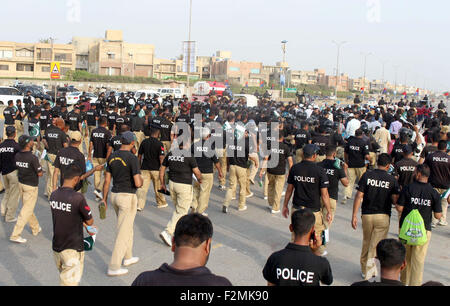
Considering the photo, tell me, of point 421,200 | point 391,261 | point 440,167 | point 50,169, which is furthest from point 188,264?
point 50,169

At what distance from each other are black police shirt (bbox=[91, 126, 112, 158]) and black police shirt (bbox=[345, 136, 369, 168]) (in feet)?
18.9

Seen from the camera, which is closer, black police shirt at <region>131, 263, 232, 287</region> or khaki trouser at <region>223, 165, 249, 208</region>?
black police shirt at <region>131, 263, 232, 287</region>

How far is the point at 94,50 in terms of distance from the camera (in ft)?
257

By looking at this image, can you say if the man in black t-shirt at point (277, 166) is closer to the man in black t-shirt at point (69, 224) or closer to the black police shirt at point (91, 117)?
the man in black t-shirt at point (69, 224)

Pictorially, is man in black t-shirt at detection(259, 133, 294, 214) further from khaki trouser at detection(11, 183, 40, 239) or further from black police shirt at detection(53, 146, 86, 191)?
khaki trouser at detection(11, 183, 40, 239)

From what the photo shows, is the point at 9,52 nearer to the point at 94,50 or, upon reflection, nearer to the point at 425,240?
the point at 94,50

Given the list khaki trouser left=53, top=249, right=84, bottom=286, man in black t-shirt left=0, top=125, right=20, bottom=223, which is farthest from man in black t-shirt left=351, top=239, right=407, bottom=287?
man in black t-shirt left=0, top=125, right=20, bottom=223

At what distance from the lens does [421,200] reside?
19.8 feet

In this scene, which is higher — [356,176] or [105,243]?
[356,176]

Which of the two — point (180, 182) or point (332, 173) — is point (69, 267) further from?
point (332, 173)

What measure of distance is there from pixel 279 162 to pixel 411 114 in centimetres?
784

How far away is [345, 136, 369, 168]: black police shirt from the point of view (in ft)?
34.8
